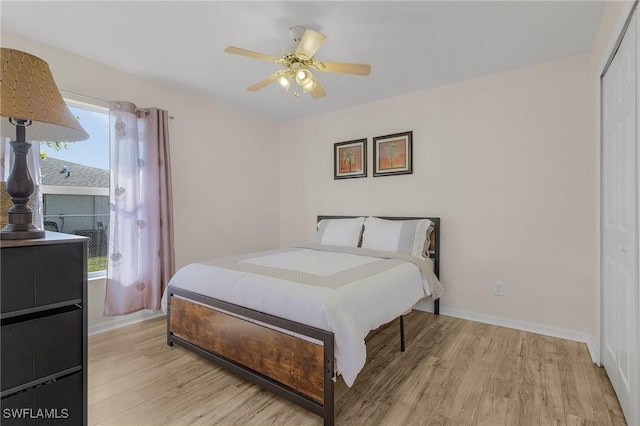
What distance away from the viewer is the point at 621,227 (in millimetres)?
1775

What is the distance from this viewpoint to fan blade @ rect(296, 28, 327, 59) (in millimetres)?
1910

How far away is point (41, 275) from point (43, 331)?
20 centimetres

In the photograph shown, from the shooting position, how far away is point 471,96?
315cm

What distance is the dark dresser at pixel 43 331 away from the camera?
107 cm

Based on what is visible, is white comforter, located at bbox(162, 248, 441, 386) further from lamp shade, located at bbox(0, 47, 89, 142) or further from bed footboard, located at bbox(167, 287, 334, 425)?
lamp shade, located at bbox(0, 47, 89, 142)

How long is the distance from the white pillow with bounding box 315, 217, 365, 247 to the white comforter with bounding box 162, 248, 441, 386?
28.4 inches

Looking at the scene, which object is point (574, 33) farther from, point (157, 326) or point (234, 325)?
point (157, 326)

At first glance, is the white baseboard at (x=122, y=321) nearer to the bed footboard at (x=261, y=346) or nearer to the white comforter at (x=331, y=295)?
the white comforter at (x=331, y=295)

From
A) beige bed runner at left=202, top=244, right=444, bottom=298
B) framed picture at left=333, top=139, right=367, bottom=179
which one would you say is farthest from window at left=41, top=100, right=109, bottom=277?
framed picture at left=333, top=139, right=367, bottom=179

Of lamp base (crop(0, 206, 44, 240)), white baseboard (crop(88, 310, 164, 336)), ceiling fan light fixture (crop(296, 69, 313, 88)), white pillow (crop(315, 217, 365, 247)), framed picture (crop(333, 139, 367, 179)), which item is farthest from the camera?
framed picture (crop(333, 139, 367, 179))

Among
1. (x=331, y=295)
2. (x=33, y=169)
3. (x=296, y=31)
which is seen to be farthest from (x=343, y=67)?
(x=33, y=169)

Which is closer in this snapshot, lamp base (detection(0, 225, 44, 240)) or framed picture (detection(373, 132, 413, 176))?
lamp base (detection(0, 225, 44, 240))

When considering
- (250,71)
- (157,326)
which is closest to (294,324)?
(157,326)

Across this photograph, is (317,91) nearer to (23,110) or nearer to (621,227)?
(23,110)
